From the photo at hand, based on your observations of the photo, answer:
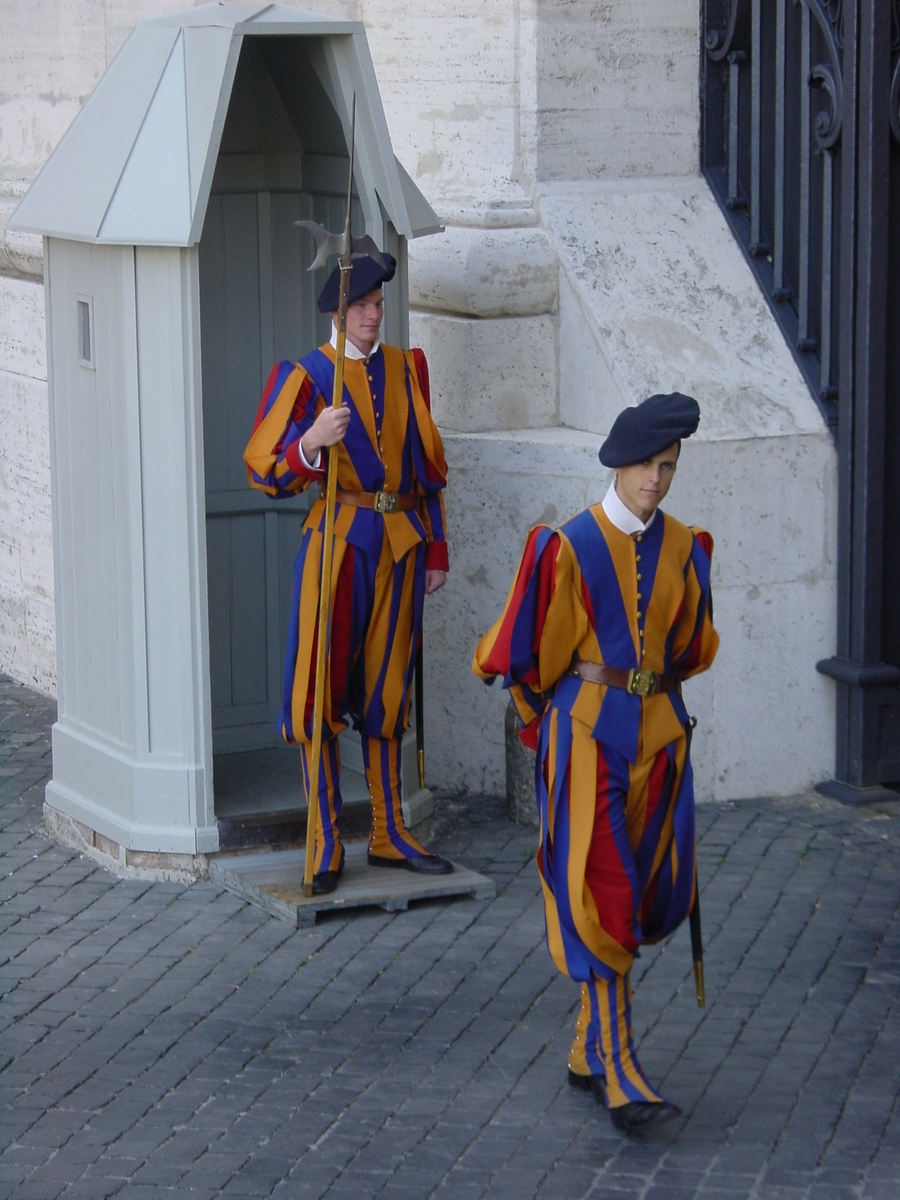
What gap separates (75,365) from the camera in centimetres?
630

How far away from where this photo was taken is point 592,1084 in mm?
4574

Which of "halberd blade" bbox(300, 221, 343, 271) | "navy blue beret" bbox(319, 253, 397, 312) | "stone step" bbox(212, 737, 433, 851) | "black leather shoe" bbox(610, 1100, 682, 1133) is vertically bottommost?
"black leather shoe" bbox(610, 1100, 682, 1133)

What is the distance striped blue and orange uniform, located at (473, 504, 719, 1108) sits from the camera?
14.4 ft

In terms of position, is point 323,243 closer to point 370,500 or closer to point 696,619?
point 370,500

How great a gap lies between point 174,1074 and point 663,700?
59.7 inches

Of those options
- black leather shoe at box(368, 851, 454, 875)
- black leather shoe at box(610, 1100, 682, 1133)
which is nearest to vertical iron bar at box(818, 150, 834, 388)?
black leather shoe at box(368, 851, 454, 875)

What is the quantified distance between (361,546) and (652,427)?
1770mm

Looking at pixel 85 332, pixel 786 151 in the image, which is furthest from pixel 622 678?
pixel 786 151

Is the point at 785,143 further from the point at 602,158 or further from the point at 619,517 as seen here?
the point at 619,517

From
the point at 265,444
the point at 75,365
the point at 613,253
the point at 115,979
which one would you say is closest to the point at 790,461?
the point at 613,253

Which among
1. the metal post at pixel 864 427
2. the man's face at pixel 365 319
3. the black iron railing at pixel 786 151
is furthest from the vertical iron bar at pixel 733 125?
the man's face at pixel 365 319

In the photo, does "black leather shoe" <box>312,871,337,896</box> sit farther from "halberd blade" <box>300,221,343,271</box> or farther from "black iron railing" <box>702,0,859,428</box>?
"black iron railing" <box>702,0,859,428</box>

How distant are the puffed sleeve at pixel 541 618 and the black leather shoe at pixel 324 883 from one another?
1604mm

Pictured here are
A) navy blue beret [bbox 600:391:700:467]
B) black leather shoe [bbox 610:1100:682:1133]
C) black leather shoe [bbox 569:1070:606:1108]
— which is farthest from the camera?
black leather shoe [bbox 569:1070:606:1108]
